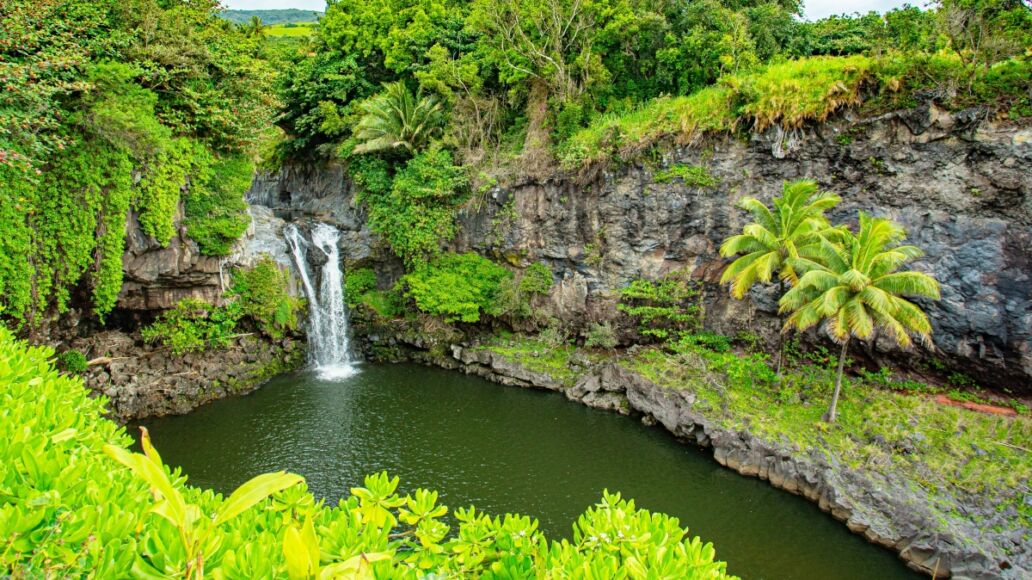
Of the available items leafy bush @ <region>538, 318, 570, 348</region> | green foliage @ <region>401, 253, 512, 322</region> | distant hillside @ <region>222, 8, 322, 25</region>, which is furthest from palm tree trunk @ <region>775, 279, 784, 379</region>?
distant hillside @ <region>222, 8, 322, 25</region>

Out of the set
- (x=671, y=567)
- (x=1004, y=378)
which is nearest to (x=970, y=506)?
(x=1004, y=378)

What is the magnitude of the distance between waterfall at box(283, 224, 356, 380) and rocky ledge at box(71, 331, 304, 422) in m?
2.53

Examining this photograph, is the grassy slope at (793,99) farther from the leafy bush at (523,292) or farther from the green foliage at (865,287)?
the green foliage at (865,287)

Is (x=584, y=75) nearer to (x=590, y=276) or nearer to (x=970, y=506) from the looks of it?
(x=590, y=276)

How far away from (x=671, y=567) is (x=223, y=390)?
20328mm

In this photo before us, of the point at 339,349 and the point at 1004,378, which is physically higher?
the point at 1004,378

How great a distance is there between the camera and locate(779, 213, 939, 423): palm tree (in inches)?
526

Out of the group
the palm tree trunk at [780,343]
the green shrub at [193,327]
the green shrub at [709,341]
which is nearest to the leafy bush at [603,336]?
the green shrub at [709,341]

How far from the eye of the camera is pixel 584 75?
23.8 metres

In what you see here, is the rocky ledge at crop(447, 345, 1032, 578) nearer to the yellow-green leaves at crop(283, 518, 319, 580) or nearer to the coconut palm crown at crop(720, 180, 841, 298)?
the coconut palm crown at crop(720, 180, 841, 298)

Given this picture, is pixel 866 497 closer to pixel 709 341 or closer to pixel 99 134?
pixel 709 341

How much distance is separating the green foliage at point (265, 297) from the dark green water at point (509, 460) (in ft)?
10.0

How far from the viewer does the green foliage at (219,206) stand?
768 inches

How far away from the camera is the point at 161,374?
18.5 metres
